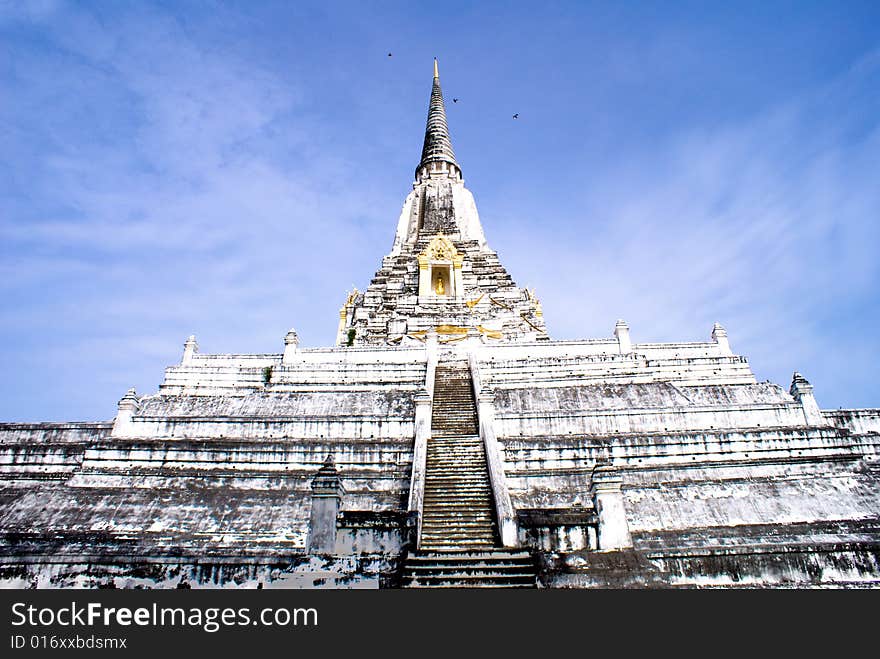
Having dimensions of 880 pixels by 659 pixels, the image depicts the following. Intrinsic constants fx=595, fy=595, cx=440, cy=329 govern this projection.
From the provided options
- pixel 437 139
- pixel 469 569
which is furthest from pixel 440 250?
pixel 469 569

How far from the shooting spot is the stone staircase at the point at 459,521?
10906 mm

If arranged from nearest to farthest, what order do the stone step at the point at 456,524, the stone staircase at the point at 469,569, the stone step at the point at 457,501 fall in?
the stone staircase at the point at 469,569 → the stone step at the point at 456,524 → the stone step at the point at 457,501

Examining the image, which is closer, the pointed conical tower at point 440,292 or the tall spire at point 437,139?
the pointed conical tower at point 440,292

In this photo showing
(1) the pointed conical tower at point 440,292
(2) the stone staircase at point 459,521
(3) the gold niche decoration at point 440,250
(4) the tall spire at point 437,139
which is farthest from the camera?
(4) the tall spire at point 437,139

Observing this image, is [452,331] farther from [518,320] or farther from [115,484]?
[115,484]

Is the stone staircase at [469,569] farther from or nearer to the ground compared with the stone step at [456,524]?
nearer to the ground

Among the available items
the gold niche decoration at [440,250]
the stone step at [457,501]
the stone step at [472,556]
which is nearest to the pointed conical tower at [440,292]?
the gold niche decoration at [440,250]

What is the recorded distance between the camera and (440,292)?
4053cm

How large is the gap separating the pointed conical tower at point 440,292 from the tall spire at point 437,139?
650cm

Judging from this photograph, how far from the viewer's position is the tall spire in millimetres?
56250

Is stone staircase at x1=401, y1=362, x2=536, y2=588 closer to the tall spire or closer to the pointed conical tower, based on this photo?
the pointed conical tower

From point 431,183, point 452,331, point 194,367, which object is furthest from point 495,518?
point 431,183

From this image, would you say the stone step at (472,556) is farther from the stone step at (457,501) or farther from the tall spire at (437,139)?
the tall spire at (437,139)

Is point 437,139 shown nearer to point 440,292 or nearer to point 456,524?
point 440,292
